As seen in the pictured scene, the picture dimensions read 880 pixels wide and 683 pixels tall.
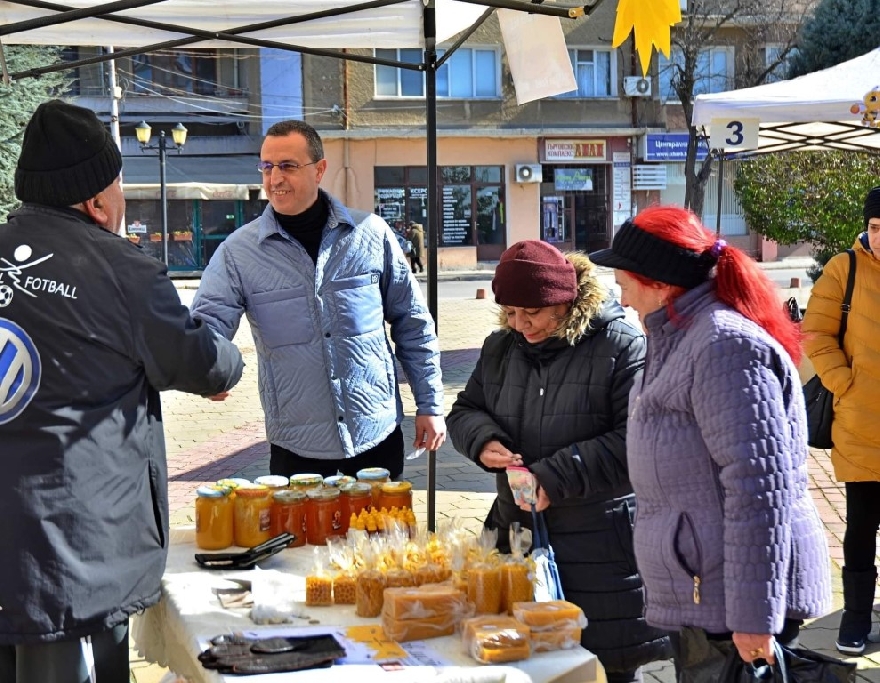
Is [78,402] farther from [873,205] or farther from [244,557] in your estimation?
[873,205]

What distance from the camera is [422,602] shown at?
8.32 ft

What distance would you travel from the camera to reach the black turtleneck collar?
3988 millimetres

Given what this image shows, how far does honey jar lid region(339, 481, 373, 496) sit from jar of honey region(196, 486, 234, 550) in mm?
363

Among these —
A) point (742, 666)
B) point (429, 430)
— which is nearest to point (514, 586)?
point (742, 666)

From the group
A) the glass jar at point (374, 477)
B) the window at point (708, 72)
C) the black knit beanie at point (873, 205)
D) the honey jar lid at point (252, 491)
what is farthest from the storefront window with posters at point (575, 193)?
the honey jar lid at point (252, 491)

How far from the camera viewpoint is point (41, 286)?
8.31 feet

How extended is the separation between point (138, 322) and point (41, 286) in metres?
0.24

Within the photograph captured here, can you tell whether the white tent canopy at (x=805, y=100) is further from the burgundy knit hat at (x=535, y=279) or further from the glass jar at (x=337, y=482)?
the glass jar at (x=337, y=482)

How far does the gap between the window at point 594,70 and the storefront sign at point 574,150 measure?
5.19 feet

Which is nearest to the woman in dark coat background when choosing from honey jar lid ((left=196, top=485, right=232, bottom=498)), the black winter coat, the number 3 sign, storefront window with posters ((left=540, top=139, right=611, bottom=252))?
honey jar lid ((left=196, top=485, right=232, bottom=498))

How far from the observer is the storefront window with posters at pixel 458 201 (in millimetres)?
32625

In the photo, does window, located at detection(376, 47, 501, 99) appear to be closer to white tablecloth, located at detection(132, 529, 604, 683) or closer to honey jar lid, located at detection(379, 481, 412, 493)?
honey jar lid, located at detection(379, 481, 412, 493)

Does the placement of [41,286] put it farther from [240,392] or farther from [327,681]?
[240,392]

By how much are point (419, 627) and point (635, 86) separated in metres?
32.3
